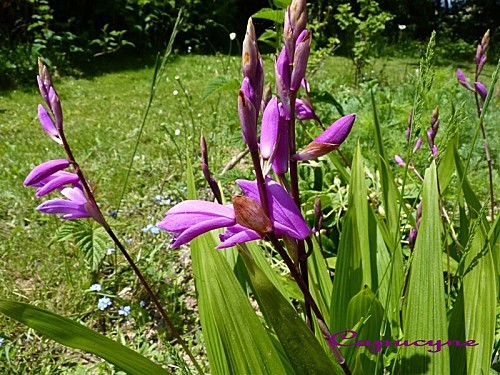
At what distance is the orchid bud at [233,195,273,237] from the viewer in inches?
19.2

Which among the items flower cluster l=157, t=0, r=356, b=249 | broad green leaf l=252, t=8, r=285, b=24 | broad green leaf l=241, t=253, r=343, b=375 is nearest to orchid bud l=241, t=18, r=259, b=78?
flower cluster l=157, t=0, r=356, b=249

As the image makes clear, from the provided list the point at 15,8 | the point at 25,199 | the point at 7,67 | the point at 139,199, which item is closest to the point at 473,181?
the point at 139,199

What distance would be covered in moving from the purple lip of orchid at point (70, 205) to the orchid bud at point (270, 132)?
0.46 m

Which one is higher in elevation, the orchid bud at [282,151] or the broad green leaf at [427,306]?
the orchid bud at [282,151]

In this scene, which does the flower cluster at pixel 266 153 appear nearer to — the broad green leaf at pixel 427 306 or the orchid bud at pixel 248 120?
the orchid bud at pixel 248 120

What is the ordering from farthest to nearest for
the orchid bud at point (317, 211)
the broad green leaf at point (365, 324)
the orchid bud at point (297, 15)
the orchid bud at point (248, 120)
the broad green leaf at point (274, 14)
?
the broad green leaf at point (274, 14)
the orchid bud at point (317, 211)
the broad green leaf at point (365, 324)
the orchid bud at point (297, 15)
the orchid bud at point (248, 120)

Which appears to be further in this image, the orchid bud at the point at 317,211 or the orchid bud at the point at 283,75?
the orchid bud at the point at 317,211

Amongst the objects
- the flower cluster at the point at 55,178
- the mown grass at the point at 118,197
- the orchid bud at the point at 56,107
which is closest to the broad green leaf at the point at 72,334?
the mown grass at the point at 118,197

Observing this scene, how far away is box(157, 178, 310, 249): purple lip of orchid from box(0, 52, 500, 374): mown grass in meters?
0.31

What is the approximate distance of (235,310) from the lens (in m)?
0.68

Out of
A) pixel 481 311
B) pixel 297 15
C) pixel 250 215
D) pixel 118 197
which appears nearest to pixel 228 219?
pixel 250 215

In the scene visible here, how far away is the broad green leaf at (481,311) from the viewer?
81 cm

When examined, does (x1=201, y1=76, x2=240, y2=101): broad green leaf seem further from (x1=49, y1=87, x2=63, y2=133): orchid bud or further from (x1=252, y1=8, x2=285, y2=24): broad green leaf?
(x1=49, y1=87, x2=63, y2=133): orchid bud

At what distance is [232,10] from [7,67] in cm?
541
